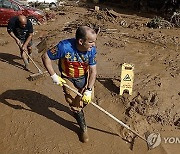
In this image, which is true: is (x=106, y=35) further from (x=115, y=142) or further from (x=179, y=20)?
(x=115, y=142)

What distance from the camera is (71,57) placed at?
470cm

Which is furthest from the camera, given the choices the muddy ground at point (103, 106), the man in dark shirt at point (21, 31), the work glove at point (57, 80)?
the man in dark shirt at point (21, 31)

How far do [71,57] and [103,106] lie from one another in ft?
7.01

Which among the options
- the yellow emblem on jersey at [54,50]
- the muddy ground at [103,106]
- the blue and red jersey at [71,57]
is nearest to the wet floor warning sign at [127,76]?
the muddy ground at [103,106]

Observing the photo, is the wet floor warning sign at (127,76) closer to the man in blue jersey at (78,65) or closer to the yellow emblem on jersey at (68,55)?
the man in blue jersey at (78,65)

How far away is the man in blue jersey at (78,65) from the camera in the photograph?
4.43 m

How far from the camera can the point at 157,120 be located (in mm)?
6094

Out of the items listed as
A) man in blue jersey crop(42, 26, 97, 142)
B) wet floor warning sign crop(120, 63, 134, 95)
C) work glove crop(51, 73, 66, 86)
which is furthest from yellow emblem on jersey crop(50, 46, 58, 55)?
wet floor warning sign crop(120, 63, 134, 95)

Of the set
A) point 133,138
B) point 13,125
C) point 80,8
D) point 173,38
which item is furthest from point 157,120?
point 80,8

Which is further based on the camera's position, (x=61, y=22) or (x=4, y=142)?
(x=61, y=22)

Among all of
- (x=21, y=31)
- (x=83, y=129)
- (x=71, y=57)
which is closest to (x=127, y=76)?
(x=83, y=129)

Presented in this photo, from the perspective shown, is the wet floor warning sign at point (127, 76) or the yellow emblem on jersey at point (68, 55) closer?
the yellow emblem on jersey at point (68, 55)

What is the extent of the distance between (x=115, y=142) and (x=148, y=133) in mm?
824

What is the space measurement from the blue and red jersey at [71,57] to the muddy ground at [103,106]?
1335 mm
